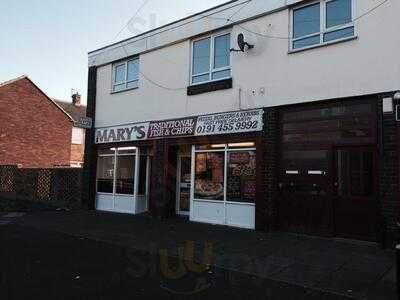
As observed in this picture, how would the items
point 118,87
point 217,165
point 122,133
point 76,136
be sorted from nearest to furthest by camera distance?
point 217,165, point 122,133, point 118,87, point 76,136

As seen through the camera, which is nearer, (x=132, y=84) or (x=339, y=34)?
(x=339, y=34)

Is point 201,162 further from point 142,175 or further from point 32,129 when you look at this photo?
point 32,129

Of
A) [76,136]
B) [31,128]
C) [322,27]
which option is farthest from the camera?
[76,136]

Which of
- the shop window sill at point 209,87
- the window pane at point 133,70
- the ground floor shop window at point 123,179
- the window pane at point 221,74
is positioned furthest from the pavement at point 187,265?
the window pane at point 133,70

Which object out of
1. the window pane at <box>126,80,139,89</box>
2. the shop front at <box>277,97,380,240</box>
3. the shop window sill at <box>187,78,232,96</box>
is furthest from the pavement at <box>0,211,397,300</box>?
the window pane at <box>126,80,139,89</box>

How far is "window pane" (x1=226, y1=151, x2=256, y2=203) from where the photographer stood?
12.1 m

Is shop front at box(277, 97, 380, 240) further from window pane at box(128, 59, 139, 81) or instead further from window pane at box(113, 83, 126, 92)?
window pane at box(113, 83, 126, 92)

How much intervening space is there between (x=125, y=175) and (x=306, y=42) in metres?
8.29

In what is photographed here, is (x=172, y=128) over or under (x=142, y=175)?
over

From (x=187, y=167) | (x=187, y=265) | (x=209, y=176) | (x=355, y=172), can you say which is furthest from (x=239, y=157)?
(x=187, y=265)

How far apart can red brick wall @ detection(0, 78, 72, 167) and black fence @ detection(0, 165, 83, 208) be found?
771 centimetres

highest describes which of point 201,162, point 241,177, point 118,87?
point 118,87

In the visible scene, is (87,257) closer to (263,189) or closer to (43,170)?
(263,189)

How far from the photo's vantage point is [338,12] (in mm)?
10648
